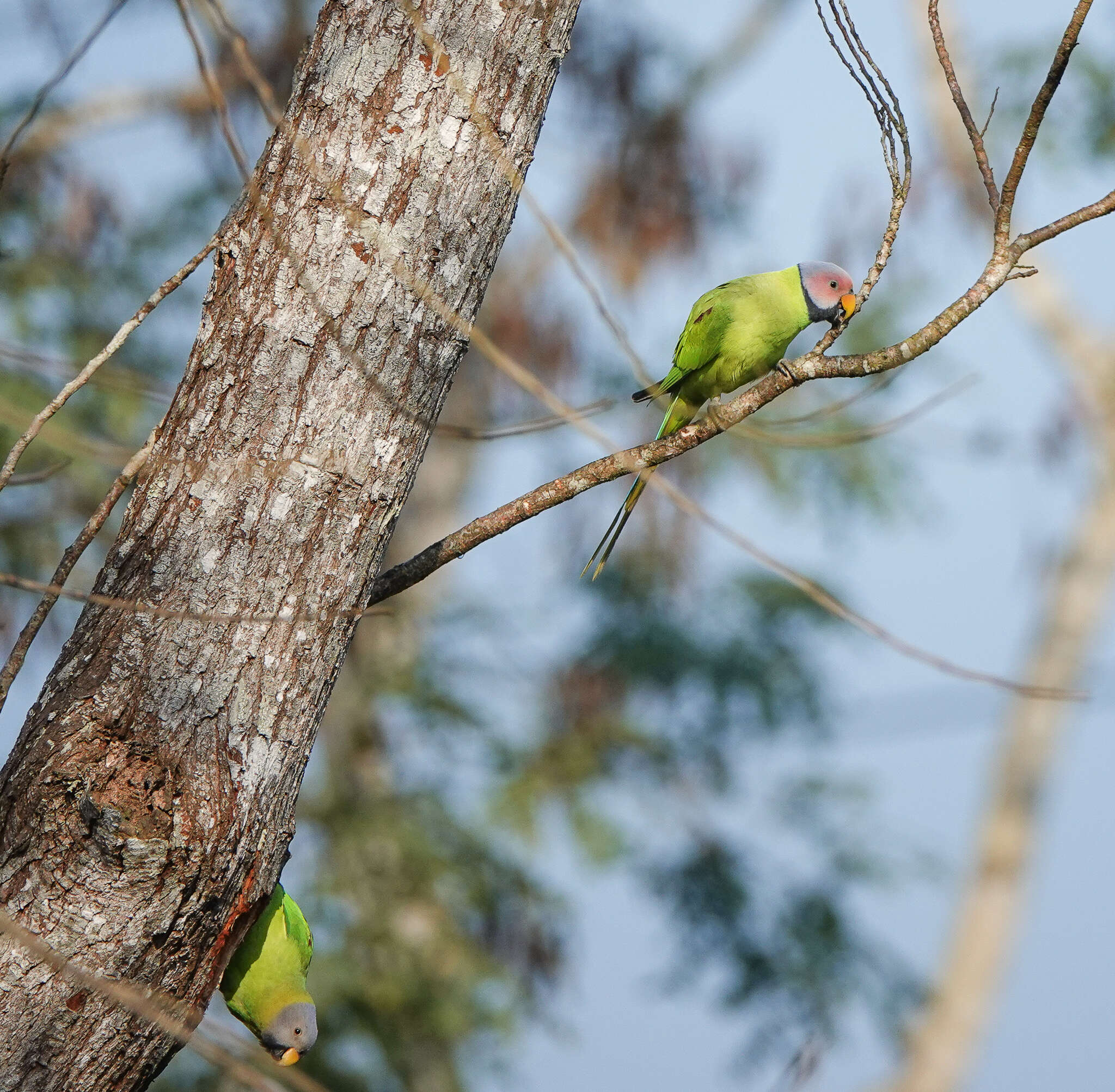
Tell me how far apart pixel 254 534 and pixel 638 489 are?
134 centimetres

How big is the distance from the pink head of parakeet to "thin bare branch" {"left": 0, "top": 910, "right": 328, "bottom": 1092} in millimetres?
2417

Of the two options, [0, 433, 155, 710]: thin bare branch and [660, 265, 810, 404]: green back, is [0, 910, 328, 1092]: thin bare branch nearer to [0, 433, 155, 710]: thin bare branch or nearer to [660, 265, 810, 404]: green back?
[0, 433, 155, 710]: thin bare branch

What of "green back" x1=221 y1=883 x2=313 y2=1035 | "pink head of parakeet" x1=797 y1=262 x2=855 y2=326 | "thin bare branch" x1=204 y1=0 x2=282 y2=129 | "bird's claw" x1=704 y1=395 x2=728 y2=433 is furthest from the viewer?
"pink head of parakeet" x1=797 y1=262 x2=855 y2=326

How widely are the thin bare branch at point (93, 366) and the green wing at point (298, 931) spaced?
97 cm

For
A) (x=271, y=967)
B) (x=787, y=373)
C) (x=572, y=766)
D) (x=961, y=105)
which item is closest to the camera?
(x=961, y=105)

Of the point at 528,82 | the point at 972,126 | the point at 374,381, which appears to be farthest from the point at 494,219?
the point at 972,126

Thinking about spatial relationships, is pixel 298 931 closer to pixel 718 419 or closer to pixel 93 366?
pixel 93 366

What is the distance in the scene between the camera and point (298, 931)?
2.20m

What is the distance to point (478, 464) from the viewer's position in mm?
8281

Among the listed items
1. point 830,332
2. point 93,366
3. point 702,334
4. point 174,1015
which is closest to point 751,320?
point 702,334

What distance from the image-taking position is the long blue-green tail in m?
2.44

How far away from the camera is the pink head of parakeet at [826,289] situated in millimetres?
3104

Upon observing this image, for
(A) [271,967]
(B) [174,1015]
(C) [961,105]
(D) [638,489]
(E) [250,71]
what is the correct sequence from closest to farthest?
1. (E) [250,71]
2. (B) [174,1015]
3. (C) [961,105]
4. (A) [271,967]
5. (D) [638,489]

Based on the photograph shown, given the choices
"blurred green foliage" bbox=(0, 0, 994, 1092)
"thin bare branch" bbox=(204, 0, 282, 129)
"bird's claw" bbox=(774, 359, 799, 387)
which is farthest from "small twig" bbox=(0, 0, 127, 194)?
"blurred green foliage" bbox=(0, 0, 994, 1092)
